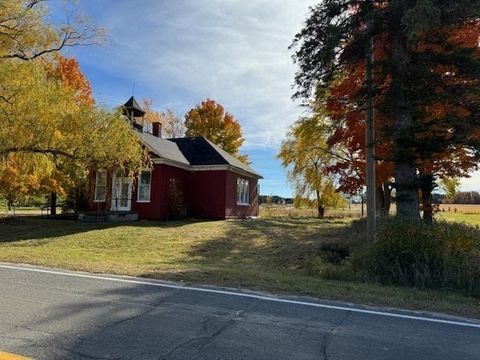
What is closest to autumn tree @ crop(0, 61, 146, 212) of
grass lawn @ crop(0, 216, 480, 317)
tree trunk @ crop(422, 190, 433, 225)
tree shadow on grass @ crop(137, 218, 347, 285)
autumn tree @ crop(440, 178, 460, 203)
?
grass lawn @ crop(0, 216, 480, 317)

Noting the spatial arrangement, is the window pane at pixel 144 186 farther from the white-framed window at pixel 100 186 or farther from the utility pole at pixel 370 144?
the utility pole at pixel 370 144

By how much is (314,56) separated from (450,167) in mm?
5539

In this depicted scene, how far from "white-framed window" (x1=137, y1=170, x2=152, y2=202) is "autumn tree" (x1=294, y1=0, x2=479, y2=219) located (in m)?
13.9

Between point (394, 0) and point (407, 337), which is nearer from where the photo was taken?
point (407, 337)

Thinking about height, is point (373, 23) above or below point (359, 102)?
above

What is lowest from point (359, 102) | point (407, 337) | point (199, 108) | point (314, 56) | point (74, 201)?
point (407, 337)

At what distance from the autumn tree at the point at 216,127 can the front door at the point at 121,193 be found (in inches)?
1050

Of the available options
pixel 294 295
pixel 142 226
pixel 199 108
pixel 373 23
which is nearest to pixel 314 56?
pixel 373 23

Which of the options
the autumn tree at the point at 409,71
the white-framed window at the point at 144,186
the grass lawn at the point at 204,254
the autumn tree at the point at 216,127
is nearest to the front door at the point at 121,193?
the white-framed window at the point at 144,186

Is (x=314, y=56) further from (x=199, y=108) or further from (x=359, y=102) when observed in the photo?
(x=199, y=108)

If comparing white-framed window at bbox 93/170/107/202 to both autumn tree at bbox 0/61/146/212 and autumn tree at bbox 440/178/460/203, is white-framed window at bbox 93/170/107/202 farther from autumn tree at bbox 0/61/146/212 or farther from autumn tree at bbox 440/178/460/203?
autumn tree at bbox 440/178/460/203

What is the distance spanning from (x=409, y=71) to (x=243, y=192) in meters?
20.8

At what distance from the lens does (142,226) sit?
72.6 ft

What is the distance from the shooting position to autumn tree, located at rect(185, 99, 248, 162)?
52.8 m
